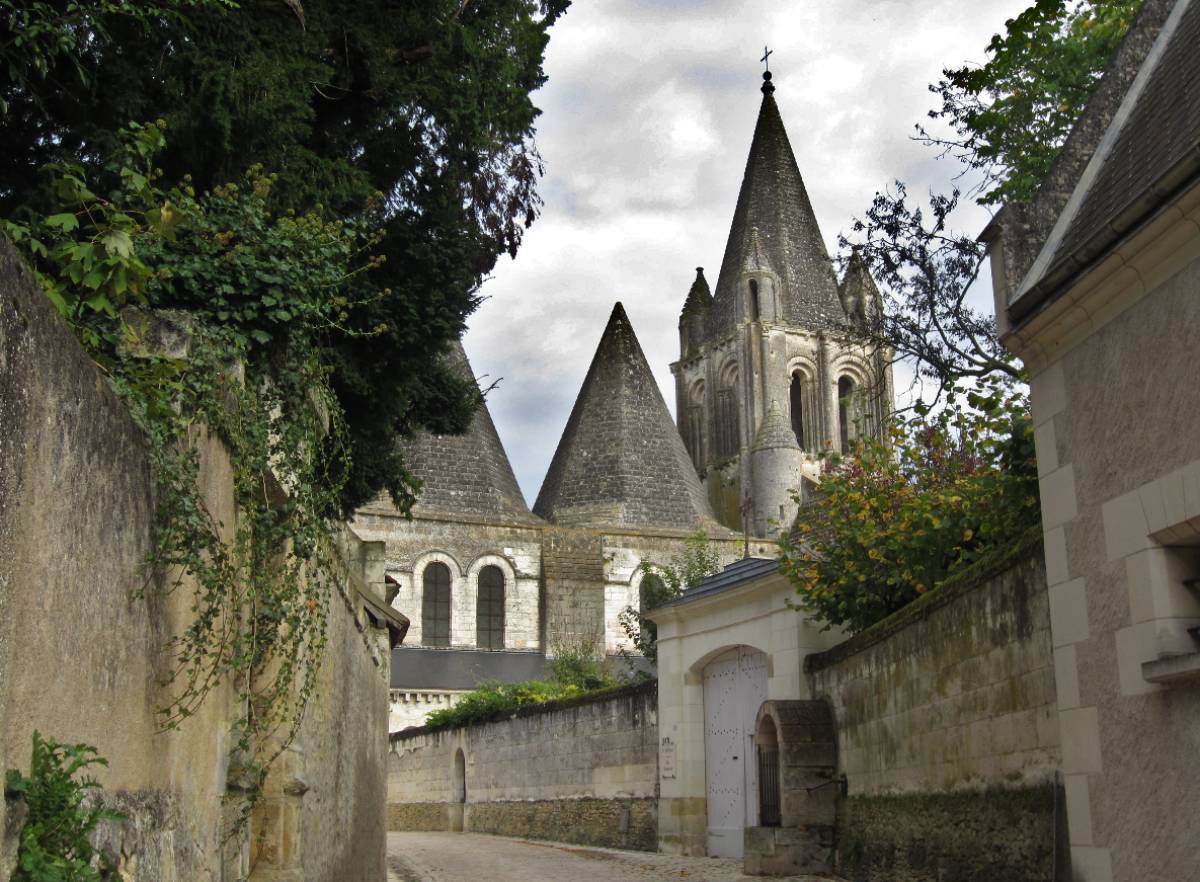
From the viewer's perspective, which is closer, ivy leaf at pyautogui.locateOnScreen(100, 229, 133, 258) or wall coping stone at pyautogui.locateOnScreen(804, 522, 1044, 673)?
ivy leaf at pyautogui.locateOnScreen(100, 229, 133, 258)

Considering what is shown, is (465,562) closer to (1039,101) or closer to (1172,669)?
(1039,101)

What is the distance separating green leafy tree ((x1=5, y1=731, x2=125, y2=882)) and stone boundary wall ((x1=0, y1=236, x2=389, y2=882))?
0.15 feet

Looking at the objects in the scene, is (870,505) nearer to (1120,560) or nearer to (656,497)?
(1120,560)

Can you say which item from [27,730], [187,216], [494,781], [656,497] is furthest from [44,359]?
[656,497]

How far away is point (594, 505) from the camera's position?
45.3 m

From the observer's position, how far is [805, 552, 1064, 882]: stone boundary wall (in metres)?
7.73

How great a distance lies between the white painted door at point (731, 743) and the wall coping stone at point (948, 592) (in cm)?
205

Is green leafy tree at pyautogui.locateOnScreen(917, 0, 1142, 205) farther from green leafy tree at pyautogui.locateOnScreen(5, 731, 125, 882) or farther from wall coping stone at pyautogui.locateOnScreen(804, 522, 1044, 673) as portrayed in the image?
green leafy tree at pyautogui.locateOnScreen(5, 731, 125, 882)

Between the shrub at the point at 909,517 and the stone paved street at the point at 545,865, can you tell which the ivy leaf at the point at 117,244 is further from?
the stone paved street at the point at 545,865

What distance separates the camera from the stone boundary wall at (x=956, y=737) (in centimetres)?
773

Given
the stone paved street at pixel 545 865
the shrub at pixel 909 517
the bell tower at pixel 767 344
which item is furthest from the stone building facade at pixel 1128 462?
the bell tower at pixel 767 344

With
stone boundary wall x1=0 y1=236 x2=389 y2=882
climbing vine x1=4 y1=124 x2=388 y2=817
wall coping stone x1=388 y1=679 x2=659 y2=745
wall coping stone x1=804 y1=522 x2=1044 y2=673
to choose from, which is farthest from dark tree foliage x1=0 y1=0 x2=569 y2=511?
wall coping stone x1=388 y1=679 x2=659 y2=745

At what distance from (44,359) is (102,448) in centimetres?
69

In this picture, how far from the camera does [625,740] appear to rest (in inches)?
728
